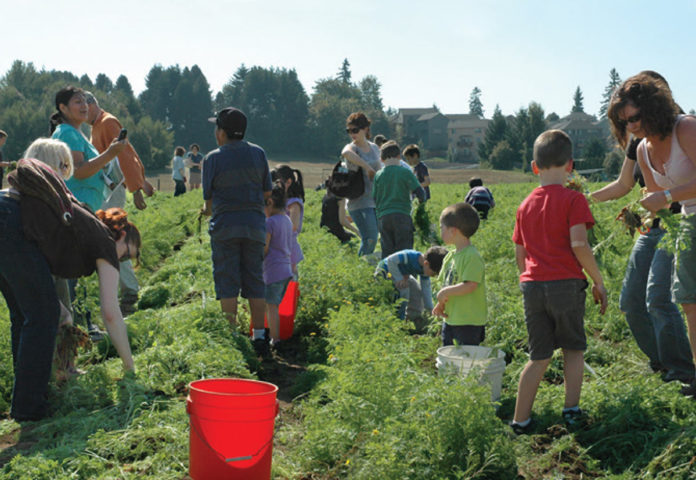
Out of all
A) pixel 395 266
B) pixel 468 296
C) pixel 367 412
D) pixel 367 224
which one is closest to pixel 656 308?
pixel 468 296

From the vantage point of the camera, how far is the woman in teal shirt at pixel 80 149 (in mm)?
6035

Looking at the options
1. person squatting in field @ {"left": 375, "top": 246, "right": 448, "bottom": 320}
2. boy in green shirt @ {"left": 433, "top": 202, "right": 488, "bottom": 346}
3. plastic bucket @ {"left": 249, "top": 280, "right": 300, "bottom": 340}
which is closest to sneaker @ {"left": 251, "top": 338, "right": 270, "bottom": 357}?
plastic bucket @ {"left": 249, "top": 280, "right": 300, "bottom": 340}

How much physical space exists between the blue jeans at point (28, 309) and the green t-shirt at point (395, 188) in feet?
13.9

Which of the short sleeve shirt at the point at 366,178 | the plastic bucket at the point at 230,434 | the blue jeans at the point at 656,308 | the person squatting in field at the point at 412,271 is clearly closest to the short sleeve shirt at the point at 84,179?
the person squatting in field at the point at 412,271

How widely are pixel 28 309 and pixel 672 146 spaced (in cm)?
415

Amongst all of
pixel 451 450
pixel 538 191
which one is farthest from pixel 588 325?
pixel 451 450

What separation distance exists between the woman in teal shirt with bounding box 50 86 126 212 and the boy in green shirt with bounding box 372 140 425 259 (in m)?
3.02

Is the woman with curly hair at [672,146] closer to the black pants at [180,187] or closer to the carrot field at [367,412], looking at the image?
the carrot field at [367,412]

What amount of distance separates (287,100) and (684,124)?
106 m

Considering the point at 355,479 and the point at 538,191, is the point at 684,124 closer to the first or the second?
the point at 538,191

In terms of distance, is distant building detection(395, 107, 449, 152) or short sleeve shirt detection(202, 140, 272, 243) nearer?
short sleeve shirt detection(202, 140, 272, 243)

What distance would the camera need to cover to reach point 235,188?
5988 millimetres

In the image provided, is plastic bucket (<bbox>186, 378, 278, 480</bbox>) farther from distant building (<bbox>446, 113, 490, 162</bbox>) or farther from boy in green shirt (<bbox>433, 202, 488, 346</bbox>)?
distant building (<bbox>446, 113, 490, 162</bbox>)

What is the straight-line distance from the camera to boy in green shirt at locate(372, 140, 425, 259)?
7.88m
